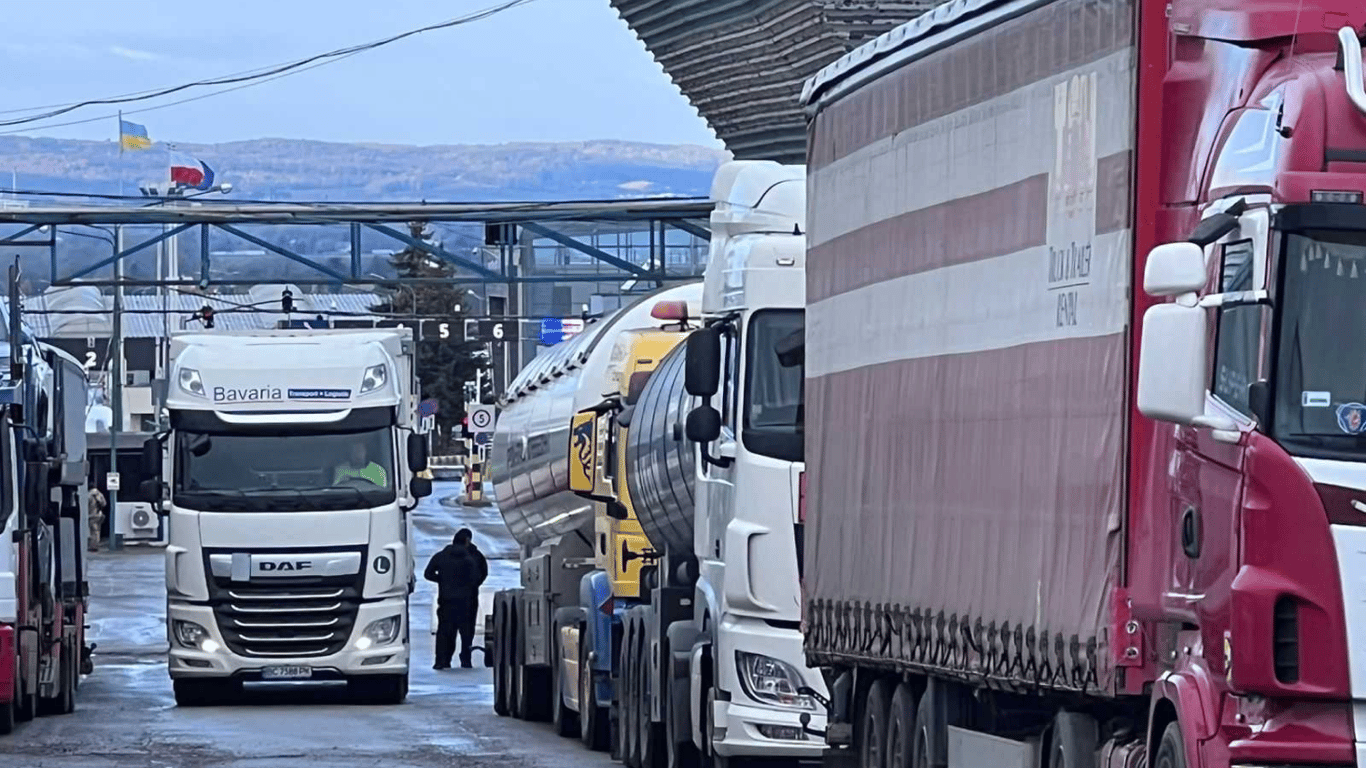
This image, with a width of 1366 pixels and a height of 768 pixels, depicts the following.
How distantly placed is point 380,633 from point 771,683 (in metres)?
11.7

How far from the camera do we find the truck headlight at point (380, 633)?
27.7 meters

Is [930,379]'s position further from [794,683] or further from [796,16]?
[796,16]

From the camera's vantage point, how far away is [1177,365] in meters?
8.42

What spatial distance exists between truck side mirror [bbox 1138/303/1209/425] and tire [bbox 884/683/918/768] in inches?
184

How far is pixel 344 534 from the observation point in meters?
27.4

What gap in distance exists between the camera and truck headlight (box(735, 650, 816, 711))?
16.6 meters

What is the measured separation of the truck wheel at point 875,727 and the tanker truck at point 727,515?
98.5 inches

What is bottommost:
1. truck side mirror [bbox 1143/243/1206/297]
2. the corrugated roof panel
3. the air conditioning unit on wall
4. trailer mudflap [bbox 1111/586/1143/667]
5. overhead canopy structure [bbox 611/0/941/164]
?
the air conditioning unit on wall

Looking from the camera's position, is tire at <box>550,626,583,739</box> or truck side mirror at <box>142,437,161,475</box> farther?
truck side mirror at <box>142,437,161,475</box>

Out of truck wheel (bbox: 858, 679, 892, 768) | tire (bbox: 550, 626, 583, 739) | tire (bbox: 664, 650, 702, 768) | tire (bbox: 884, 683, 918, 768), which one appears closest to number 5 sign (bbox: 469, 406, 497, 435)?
tire (bbox: 550, 626, 583, 739)

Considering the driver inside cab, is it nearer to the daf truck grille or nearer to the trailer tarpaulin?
the daf truck grille

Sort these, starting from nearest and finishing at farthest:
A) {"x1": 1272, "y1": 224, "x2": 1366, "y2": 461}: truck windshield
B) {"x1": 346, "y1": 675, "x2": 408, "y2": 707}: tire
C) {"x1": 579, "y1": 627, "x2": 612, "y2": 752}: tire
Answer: {"x1": 1272, "y1": 224, "x2": 1366, "y2": 461}: truck windshield → {"x1": 579, "y1": 627, "x2": 612, "y2": 752}: tire → {"x1": 346, "y1": 675, "x2": 408, "y2": 707}: tire

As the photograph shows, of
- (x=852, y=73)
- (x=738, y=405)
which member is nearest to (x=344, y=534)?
(x=738, y=405)

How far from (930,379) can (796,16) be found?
80.5 ft
